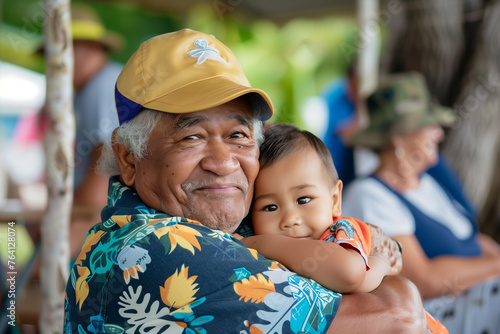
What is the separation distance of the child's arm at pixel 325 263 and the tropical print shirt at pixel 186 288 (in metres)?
0.03

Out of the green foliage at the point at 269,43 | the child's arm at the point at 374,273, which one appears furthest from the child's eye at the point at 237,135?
the green foliage at the point at 269,43

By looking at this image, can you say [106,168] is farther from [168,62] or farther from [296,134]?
[296,134]

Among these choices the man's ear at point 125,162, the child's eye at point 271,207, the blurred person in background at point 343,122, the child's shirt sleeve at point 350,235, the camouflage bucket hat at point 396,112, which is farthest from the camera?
the blurred person in background at point 343,122

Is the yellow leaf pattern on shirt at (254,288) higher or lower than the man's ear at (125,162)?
lower

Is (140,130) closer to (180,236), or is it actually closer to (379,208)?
(180,236)

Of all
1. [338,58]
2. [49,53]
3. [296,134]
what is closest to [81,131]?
[49,53]

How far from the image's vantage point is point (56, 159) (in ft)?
7.00

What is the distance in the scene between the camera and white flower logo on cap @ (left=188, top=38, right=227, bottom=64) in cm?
146

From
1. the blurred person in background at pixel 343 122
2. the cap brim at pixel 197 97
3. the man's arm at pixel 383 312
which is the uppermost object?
the cap brim at pixel 197 97

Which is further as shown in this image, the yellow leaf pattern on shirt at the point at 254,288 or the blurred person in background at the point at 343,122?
the blurred person in background at the point at 343,122

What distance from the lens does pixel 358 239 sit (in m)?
1.49

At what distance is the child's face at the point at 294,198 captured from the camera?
1.58 meters

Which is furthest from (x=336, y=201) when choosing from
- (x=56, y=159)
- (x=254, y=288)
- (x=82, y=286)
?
(x=56, y=159)

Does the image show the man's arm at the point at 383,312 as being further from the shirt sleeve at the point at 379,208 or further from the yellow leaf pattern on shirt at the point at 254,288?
the shirt sleeve at the point at 379,208
